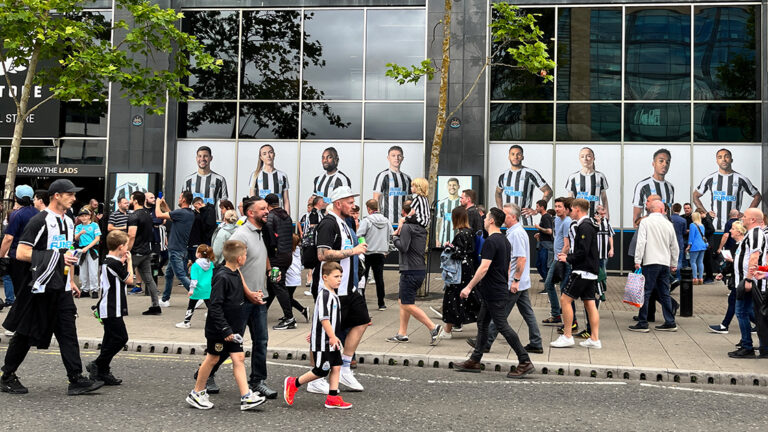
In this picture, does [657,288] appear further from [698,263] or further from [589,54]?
[589,54]

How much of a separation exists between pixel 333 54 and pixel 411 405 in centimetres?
1591

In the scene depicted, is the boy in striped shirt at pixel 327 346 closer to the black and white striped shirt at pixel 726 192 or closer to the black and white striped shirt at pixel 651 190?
the black and white striped shirt at pixel 651 190

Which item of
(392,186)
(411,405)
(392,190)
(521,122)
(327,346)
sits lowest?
(411,405)

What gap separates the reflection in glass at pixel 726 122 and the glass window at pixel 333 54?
346 inches

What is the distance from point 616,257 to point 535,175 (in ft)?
9.61

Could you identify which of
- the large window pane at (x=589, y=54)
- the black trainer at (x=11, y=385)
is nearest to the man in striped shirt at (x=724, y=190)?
the large window pane at (x=589, y=54)

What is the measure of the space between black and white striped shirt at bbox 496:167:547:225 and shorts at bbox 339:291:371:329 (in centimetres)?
1346

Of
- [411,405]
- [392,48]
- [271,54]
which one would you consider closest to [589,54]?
[392,48]

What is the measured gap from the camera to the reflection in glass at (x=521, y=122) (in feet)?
67.2

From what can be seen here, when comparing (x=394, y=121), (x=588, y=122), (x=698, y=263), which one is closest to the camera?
(x=698, y=263)

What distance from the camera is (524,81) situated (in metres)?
20.5

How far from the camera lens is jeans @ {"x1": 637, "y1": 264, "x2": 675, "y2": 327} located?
439 inches

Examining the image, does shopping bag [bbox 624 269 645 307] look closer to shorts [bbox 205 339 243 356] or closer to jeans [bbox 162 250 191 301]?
shorts [bbox 205 339 243 356]

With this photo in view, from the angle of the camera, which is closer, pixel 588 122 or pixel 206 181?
pixel 588 122
